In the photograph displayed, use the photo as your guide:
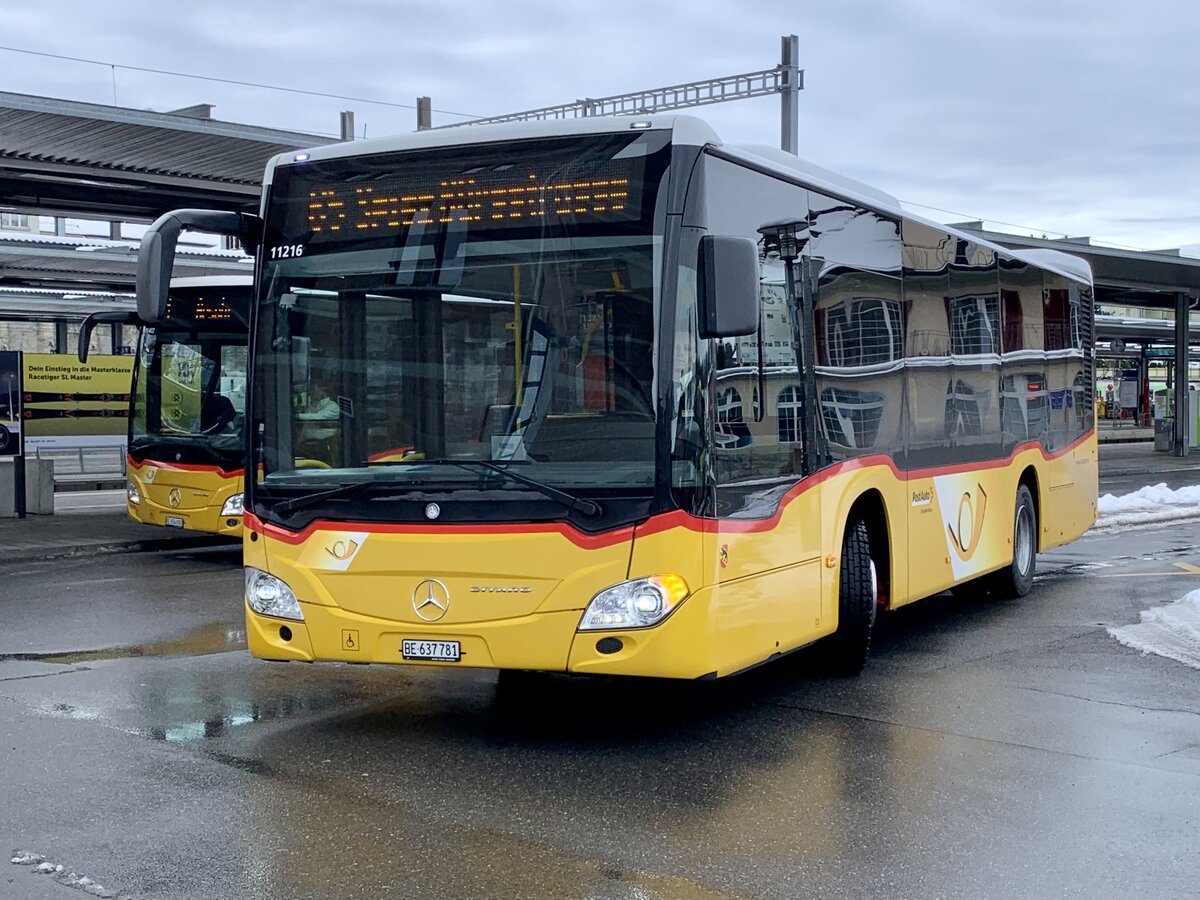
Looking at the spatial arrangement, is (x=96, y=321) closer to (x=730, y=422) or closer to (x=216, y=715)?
(x=216, y=715)

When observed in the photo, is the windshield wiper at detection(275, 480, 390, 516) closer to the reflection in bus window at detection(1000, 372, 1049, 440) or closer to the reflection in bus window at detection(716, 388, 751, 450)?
the reflection in bus window at detection(716, 388, 751, 450)

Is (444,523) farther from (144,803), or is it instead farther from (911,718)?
(911,718)

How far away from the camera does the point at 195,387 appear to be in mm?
17000

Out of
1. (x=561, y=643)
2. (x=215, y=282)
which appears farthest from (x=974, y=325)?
(x=215, y=282)

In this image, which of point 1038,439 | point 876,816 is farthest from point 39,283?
point 876,816

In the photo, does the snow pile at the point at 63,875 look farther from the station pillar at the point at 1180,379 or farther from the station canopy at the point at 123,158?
the station pillar at the point at 1180,379

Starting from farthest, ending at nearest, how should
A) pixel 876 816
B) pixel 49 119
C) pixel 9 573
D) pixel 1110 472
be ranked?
pixel 1110 472 → pixel 49 119 → pixel 9 573 → pixel 876 816

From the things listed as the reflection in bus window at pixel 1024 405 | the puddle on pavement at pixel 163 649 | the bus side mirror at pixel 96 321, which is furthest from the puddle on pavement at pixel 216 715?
the bus side mirror at pixel 96 321

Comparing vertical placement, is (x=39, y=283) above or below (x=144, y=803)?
above

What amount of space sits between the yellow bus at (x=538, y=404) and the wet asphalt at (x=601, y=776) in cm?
54

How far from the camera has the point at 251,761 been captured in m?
6.93

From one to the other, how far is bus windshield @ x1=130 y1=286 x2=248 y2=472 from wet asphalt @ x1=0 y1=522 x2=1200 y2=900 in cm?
611

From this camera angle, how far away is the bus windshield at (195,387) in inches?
656

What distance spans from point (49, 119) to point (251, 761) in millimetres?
11367
